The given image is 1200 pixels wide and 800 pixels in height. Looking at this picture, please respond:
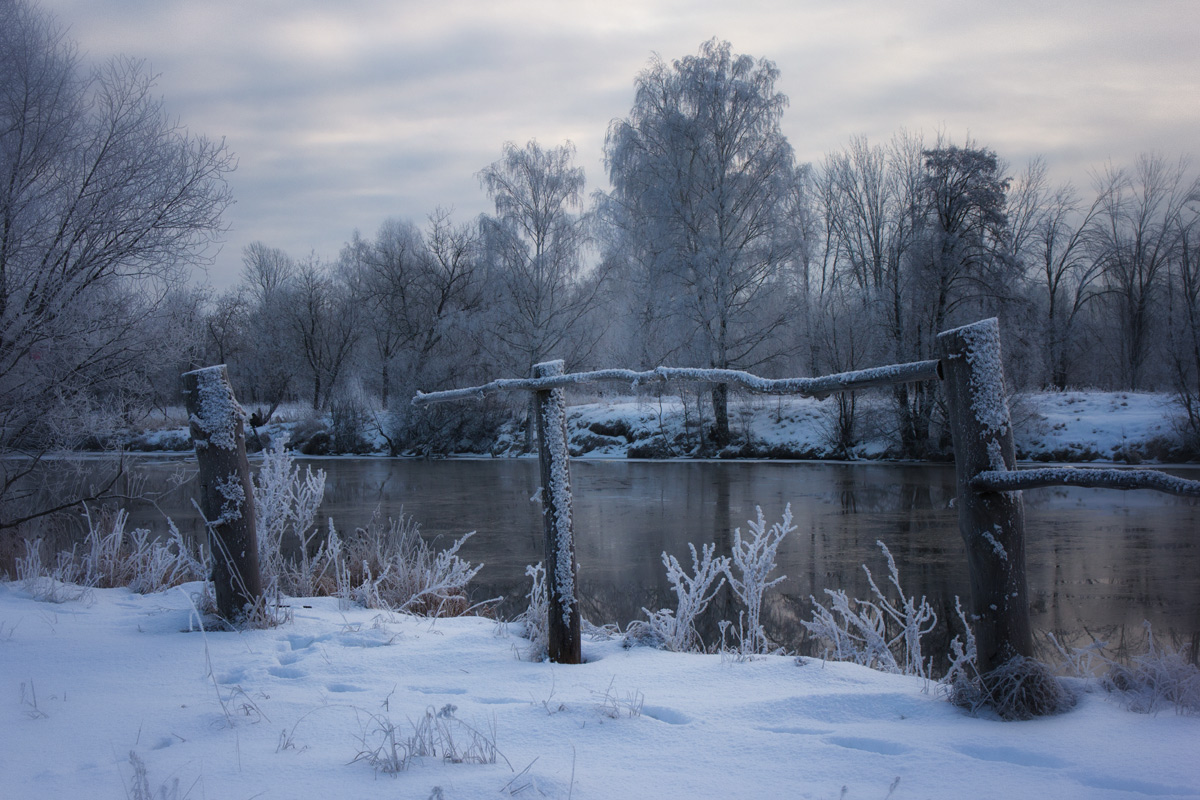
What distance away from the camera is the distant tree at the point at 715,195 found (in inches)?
873

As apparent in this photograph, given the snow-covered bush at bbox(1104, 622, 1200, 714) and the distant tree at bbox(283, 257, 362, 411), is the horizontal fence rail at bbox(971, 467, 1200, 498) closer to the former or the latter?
the snow-covered bush at bbox(1104, 622, 1200, 714)

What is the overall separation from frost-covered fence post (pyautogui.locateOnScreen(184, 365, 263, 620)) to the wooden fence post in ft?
11.5

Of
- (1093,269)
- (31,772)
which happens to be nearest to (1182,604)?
(31,772)

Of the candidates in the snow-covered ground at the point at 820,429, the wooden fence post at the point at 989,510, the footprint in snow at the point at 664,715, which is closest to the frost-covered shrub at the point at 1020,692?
the wooden fence post at the point at 989,510

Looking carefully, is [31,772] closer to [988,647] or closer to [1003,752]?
[1003,752]

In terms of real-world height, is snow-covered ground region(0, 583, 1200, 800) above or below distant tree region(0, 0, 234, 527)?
below

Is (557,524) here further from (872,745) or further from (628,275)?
(628,275)

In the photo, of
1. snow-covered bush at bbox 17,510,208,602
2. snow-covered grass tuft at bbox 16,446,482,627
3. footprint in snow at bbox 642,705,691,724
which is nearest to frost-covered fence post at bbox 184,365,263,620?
snow-covered grass tuft at bbox 16,446,482,627

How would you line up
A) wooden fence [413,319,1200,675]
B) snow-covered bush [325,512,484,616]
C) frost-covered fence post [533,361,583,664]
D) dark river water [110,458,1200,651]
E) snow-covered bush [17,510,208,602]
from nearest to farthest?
wooden fence [413,319,1200,675], frost-covered fence post [533,361,583,664], snow-covered bush [325,512,484,616], snow-covered bush [17,510,208,602], dark river water [110,458,1200,651]

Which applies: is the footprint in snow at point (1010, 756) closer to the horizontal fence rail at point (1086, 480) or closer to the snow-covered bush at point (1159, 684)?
the snow-covered bush at point (1159, 684)

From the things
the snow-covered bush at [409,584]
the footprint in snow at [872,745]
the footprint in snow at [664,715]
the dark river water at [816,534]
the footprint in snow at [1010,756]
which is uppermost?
the footprint in snow at [1010,756]

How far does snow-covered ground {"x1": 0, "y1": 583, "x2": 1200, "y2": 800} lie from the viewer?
2133mm

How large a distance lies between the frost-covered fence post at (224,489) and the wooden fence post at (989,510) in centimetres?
349

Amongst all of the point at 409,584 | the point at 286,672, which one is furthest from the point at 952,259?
the point at 286,672
